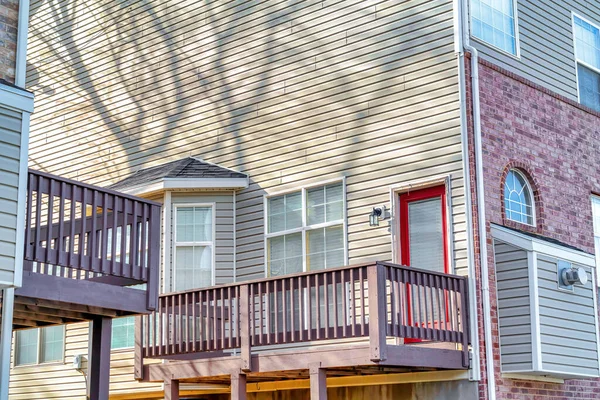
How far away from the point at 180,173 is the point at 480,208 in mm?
4856

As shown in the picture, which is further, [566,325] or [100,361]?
[566,325]

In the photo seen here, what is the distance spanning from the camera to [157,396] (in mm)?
14344

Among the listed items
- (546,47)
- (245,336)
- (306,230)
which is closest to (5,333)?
(245,336)

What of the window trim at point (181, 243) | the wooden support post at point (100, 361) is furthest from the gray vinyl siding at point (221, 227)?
the wooden support post at point (100, 361)

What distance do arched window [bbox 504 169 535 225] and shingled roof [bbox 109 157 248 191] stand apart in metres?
4.06

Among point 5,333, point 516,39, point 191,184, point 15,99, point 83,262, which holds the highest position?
point 516,39

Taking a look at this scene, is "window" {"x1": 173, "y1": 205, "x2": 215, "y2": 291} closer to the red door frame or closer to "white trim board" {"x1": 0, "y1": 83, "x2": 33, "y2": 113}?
the red door frame

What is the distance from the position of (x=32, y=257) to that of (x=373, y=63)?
6044 millimetres

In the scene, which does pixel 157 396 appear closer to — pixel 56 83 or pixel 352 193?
pixel 352 193

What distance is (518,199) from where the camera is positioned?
40.7 ft

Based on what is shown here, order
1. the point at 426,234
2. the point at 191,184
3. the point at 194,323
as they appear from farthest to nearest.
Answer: the point at 191,184 < the point at 426,234 < the point at 194,323

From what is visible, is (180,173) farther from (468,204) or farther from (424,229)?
(468,204)

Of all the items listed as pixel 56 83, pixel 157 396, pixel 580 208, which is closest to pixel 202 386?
pixel 157 396

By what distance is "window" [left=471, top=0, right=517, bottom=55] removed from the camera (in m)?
12.4
